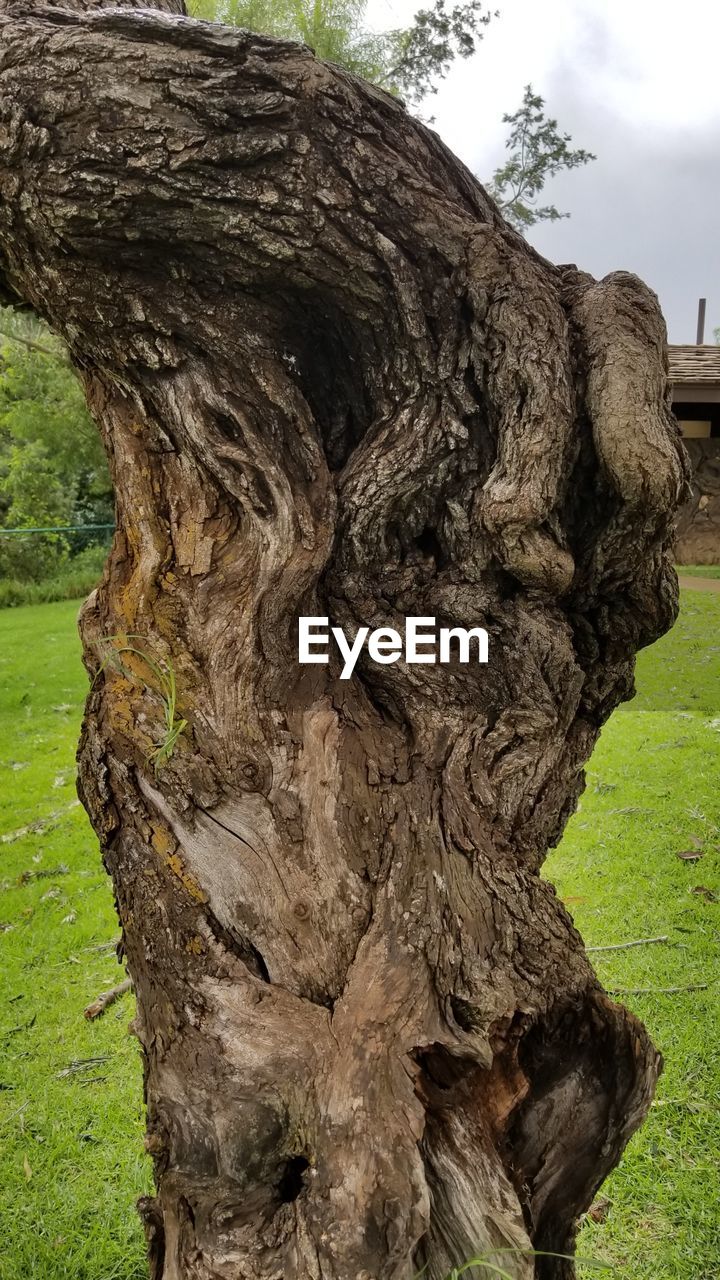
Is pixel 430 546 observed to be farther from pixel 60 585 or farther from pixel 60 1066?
pixel 60 585

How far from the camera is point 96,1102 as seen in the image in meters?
3.10

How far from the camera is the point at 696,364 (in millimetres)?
9695

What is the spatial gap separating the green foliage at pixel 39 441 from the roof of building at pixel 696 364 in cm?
779

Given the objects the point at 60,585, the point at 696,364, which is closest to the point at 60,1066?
the point at 696,364

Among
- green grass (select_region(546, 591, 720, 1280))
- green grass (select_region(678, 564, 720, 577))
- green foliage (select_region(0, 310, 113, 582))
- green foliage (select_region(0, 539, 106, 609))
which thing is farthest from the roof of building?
green foliage (select_region(0, 310, 113, 582))

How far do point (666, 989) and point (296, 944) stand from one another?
236 centimetres

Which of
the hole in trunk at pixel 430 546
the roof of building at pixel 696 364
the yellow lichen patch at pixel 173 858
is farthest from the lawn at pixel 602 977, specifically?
the roof of building at pixel 696 364

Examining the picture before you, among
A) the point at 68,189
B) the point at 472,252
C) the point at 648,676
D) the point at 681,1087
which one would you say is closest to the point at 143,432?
the point at 68,189

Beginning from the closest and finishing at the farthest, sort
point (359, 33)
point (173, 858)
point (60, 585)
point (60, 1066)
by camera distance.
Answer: point (173, 858) < point (60, 1066) < point (359, 33) < point (60, 585)

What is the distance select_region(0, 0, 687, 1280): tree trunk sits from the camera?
A: 155 centimetres

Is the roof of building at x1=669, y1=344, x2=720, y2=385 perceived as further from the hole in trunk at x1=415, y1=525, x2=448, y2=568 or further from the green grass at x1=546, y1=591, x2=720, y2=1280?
the hole in trunk at x1=415, y1=525, x2=448, y2=568

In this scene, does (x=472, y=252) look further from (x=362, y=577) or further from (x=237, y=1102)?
(x=237, y=1102)

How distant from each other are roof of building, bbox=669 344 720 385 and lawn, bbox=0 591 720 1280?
3.95m
